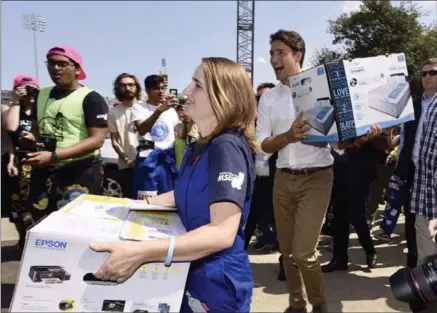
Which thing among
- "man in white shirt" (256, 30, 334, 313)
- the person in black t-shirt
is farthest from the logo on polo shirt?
Answer: the person in black t-shirt

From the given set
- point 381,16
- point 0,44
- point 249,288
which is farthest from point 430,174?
point 381,16

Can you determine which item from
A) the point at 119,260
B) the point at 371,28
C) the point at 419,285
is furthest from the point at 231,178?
the point at 371,28

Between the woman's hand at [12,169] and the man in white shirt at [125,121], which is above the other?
the man in white shirt at [125,121]

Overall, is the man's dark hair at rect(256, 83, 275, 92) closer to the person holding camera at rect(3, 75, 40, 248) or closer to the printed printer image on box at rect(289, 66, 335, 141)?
the person holding camera at rect(3, 75, 40, 248)

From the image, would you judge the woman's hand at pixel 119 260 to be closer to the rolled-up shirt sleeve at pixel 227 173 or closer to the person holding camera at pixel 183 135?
the rolled-up shirt sleeve at pixel 227 173

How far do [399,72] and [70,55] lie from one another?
222 centimetres

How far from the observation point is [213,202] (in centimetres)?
144

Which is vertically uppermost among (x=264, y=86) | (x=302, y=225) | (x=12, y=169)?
(x=264, y=86)

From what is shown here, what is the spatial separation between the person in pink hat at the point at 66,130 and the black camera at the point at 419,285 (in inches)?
81.4

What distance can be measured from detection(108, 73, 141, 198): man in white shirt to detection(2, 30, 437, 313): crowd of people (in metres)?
0.01

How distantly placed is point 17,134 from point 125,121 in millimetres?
1130

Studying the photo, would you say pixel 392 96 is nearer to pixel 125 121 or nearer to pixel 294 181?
pixel 294 181

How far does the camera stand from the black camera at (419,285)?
6.33 feet

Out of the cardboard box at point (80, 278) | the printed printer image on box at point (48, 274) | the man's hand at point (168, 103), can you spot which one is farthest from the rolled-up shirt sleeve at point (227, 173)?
the man's hand at point (168, 103)
